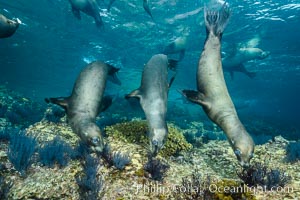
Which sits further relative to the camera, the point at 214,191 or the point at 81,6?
the point at 81,6

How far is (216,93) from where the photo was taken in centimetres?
568

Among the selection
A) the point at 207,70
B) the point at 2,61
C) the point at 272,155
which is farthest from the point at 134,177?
the point at 2,61

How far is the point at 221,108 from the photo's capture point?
18.5 ft

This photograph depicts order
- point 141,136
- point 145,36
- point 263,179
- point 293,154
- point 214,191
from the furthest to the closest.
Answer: point 145,36
point 141,136
point 293,154
point 263,179
point 214,191

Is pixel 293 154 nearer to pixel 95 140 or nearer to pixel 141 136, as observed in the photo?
pixel 141 136

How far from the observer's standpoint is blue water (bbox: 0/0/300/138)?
64.7ft

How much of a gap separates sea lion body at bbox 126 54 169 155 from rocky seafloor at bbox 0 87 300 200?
84 centimetres

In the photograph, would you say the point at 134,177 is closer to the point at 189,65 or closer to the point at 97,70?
the point at 97,70

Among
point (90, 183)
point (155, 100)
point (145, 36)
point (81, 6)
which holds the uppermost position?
point (145, 36)

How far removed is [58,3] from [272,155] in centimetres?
1969

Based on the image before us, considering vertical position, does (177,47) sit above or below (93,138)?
above

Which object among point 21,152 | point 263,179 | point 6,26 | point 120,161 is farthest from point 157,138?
point 6,26

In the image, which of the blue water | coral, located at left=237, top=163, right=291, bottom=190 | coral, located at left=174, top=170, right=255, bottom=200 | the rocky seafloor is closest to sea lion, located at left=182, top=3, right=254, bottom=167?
coral, located at left=237, top=163, right=291, bottom=190

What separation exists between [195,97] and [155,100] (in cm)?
92
